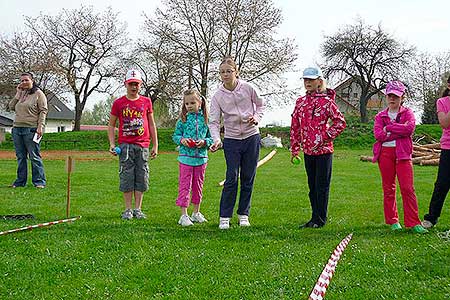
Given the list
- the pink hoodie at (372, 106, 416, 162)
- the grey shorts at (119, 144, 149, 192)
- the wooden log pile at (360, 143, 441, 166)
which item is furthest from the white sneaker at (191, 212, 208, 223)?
the wooden log pile at (360, 143, 441, 166)

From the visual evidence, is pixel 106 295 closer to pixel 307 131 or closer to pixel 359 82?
pixel 307 131

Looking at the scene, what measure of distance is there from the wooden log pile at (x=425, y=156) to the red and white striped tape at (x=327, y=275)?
1325 cm

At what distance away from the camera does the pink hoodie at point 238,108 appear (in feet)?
18.6

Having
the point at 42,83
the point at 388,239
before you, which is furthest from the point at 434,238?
the point at 42,83

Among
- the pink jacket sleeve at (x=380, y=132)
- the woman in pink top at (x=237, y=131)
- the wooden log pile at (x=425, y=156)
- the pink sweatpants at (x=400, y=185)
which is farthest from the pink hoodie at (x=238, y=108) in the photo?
the wooden log pile at (x=425, y=156)

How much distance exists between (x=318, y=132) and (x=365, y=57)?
144 ft

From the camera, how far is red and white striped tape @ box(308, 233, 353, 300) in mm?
3193

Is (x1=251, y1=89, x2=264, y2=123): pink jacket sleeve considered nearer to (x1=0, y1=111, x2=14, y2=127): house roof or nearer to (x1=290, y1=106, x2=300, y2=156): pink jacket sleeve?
(x1=290, y1=106, x2=300, y2=156): pink jacket sleeve

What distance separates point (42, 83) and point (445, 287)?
1537 inches

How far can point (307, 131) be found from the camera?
5668 mm

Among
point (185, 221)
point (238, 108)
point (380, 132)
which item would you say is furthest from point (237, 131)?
point (380, 132)

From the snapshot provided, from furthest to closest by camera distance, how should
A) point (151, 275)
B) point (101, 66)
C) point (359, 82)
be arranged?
point (359, 82) < point (101, 66) < point (151, 275)

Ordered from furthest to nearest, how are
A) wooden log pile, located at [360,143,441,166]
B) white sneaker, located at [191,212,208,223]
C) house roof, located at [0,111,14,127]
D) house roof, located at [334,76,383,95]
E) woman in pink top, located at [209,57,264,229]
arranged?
house roof, located at [0,111,14,127]
house roof, located at [334,76,383,95]
wooden log pile, located at [360,143,441,166]
white sneaker, located at [191,212,208,223]
woman in pink top, located at [209,57,264,229]

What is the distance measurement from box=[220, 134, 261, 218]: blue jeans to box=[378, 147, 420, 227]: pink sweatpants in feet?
4.65
